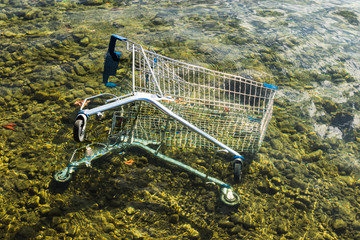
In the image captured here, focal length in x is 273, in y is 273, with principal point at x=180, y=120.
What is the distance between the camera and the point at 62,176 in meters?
3.01

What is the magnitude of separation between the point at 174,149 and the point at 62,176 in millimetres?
1411

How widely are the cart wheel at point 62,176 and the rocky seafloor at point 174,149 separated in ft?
0.26

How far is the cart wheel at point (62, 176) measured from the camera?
9.79ft

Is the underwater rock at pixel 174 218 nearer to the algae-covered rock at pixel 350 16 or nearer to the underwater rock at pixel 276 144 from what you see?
the underwater rock at pixel 276 144

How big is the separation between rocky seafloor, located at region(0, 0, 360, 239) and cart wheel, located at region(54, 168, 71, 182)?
0.08 metres

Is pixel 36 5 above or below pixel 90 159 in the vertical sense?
above

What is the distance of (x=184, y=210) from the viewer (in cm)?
297

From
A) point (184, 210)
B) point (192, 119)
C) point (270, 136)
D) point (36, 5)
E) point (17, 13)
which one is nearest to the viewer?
point (184, 210)

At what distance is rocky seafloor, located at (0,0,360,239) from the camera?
2830 mm

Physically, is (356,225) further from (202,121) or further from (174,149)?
(174,149)

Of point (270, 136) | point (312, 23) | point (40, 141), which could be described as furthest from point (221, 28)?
point (40, 141)

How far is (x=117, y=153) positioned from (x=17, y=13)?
5011 mm

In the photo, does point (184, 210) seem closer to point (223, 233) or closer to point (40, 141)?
point (223, 233)

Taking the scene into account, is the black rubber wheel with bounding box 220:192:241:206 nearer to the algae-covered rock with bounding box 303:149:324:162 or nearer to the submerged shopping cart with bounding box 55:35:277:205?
the submerged shopping cart with bounding box 55:35:277:205
